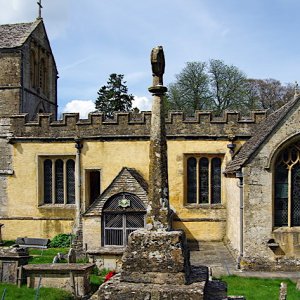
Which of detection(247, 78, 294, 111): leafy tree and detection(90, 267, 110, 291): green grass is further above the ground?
detection(247, 78, 294, 111): leafy tree

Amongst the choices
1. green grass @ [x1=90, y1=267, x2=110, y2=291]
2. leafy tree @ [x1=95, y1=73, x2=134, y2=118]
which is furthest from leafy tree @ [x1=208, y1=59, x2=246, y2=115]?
green grass @ [x1=90, y1=267, x2=110, y2=291]

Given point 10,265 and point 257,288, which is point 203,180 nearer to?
point 257,288

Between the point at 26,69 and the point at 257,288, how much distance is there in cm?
1569

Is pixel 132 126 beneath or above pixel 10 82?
beneath

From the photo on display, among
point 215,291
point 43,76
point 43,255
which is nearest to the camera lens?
point 215,291

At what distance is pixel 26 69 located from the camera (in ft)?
72.5

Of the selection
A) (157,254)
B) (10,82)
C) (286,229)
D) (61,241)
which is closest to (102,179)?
(61,241)

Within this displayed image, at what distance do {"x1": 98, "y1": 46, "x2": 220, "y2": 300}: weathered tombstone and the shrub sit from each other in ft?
42.4

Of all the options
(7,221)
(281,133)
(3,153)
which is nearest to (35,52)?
(3,153)

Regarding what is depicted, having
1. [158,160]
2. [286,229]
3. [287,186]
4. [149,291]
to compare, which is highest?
[158,160]

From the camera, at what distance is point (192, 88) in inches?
1561

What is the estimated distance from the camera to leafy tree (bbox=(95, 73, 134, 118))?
51906mm

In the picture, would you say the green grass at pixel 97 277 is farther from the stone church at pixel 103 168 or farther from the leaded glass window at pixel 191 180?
the leaded glass window at pixel 191 180

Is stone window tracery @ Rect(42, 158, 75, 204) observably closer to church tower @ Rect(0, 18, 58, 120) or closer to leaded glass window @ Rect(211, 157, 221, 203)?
church tower @ Rect(0, 18, 58, 120)
